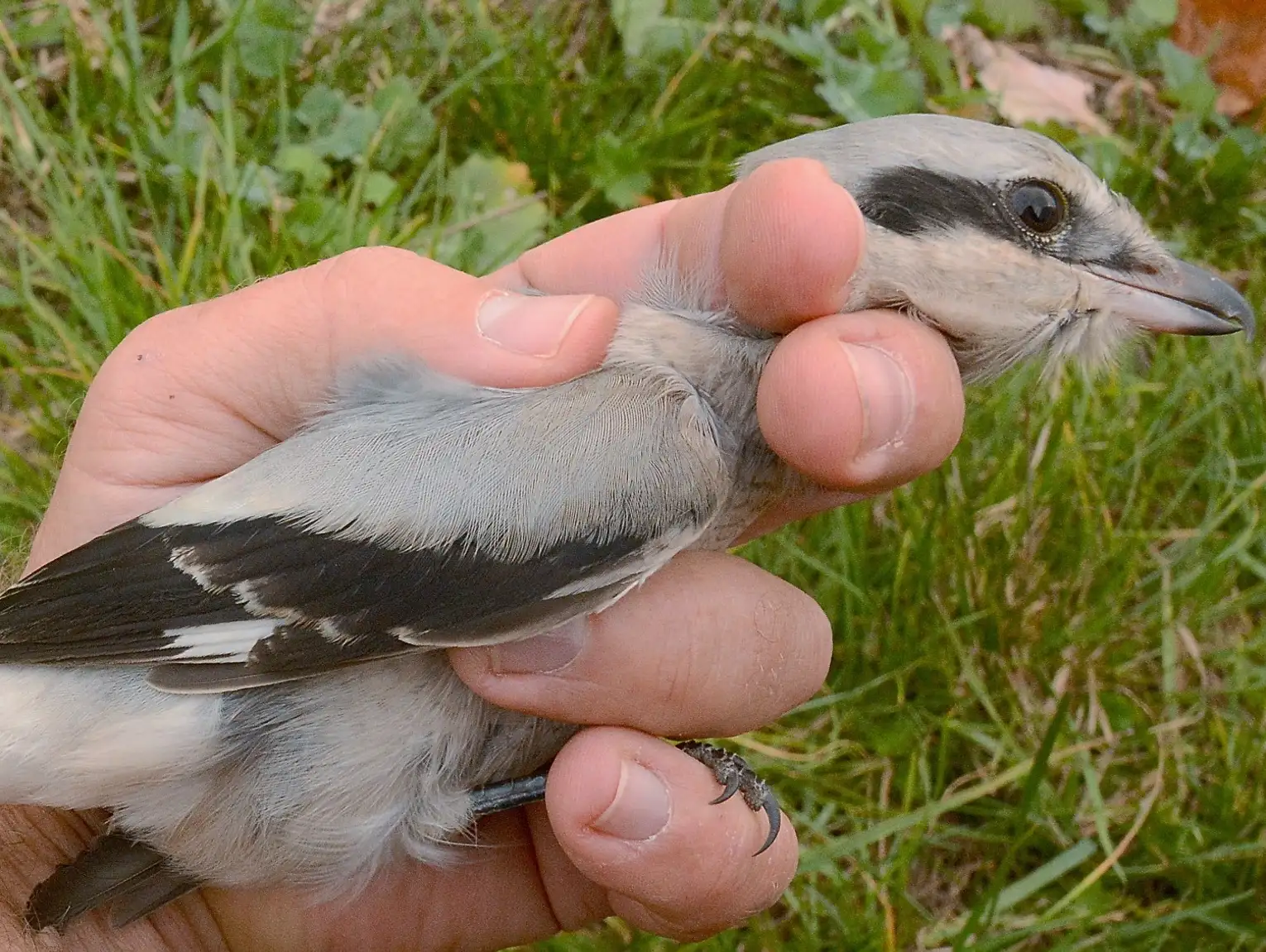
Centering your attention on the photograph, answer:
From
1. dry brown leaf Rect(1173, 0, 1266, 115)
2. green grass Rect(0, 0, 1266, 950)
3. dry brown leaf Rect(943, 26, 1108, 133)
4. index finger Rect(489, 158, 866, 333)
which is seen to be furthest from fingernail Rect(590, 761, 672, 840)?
dry brown leaf Rect(1173, 0, 1266, 115)

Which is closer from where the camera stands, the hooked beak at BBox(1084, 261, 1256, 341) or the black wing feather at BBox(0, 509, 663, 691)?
the black wing feather at BBox(0, 509, 663, 691)

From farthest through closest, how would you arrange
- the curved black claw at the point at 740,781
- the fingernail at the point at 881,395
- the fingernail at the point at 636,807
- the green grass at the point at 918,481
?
the green grass at the point at 918,481 → the curved black claw at the point at 740,781 → the fingernail at the point at 636,807 → the fingernail at the point at 881,395

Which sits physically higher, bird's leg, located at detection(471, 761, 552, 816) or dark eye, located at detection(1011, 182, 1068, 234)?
dark eye, located at detection(1011, 182, 1068, 234)

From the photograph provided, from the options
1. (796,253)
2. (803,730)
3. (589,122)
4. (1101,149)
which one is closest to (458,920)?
(803,730)

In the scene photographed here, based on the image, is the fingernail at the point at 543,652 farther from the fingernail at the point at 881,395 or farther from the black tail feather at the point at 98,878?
the black tail feather at the point at 98,878

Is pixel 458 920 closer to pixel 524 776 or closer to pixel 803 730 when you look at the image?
pixel 524 776

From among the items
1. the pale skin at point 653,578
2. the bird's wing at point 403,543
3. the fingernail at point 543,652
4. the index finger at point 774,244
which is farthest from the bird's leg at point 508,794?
the index finger at point 774,244

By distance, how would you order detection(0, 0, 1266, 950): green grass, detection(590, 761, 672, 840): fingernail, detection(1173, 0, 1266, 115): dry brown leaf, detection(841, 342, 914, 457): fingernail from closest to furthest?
detection(841, 342, 914, 457): fingernail → detection(590, 761, 672, 840): fingernail → detection(0, 0, 1266, 950): green grass → detection(1173, 0, 1266, 115): dry brown leaf

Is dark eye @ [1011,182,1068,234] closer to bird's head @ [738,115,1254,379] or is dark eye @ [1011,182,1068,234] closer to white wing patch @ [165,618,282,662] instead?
bird's head @ [738,115,1254,379]
